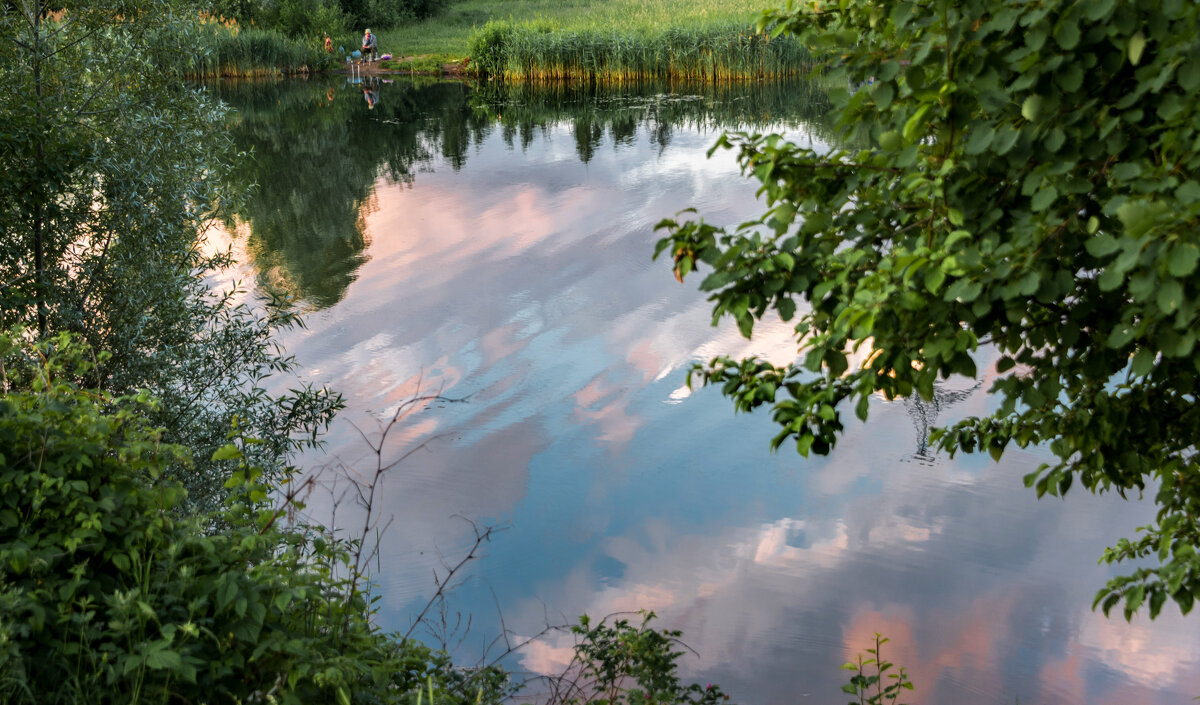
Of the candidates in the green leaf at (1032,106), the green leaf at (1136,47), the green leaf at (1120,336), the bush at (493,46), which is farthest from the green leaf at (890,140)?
the bush at (493,46)

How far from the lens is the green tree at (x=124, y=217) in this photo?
665 centimetres

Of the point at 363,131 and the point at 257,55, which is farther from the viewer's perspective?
the point at 257,55

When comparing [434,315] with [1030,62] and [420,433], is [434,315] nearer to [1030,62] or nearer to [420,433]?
[420,433]

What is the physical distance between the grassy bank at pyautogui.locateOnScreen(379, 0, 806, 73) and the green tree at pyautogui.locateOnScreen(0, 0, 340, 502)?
20.4m

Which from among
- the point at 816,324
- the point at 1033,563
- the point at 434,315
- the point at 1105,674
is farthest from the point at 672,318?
the point at 816,324

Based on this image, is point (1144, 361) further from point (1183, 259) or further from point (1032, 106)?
point (1032, 106)

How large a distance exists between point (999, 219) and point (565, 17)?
144ft

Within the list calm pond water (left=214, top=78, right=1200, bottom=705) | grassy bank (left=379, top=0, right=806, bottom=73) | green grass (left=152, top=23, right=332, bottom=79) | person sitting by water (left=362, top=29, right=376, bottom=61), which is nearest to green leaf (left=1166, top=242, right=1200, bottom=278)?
calm pond water (left=214, top=78, right=1200, bottom=705)

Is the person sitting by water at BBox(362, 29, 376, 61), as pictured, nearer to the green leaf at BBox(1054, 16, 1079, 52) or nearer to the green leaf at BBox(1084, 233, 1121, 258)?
the green leaf at BBox(1054, 16, 1079, 52)

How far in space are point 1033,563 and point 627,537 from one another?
122 inches

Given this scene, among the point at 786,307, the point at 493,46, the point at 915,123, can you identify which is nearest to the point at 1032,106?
the point at 915,123

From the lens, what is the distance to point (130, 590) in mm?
2883

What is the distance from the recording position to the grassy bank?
99.9ft

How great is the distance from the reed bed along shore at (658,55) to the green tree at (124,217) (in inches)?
923
